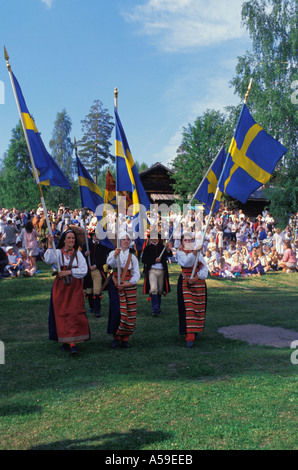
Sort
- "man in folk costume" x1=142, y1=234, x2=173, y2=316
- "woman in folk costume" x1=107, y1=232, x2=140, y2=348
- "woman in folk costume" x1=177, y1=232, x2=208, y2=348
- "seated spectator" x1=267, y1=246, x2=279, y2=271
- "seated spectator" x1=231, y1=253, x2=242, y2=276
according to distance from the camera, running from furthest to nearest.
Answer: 1. "seated spectator" x1=267, y1=246, x2=279, y2=271
2. "seated spectator" x1=231, y1=253, x2=242, y2=276
3. "man in folk costume" x1=142, y1=234, x2=173, y2=316
4. "woman in folk costume" x1=177, y1=232, x2=208, y2=348
5. "woman in folk costume" x1=107, y1=232, x2=140, y2=348

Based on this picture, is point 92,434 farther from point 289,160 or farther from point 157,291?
point 289,160

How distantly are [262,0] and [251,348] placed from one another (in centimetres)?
2786

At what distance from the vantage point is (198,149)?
38781mm

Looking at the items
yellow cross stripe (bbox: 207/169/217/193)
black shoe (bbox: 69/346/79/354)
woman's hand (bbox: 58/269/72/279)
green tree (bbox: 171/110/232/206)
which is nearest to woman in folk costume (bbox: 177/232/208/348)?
yellow cross stripe (bbox: 207/169/217/193)

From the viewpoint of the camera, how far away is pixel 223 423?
Result: 416cm

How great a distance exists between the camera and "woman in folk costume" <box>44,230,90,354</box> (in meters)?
6.36

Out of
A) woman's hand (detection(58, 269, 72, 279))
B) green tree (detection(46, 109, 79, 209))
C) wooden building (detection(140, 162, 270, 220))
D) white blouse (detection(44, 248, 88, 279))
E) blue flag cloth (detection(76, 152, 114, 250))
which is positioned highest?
→ green tree (detection(46, 109, 79, 209))

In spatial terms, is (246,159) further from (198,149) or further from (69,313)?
(198,149)

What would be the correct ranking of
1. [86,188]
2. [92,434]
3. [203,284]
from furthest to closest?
[86,188] < [203,284] < [92,434]

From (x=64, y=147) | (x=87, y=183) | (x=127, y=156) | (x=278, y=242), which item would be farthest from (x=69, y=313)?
(x=64, y=147)

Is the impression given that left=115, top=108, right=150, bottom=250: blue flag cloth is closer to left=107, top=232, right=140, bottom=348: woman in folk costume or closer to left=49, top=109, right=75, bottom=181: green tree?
left=107, top=232, right=140, bottom=348: woman in folk costume

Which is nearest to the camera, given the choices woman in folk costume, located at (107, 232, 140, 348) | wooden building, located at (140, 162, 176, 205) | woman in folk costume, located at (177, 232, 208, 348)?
woman in folk costume, located at (107, 232, 140, 348)

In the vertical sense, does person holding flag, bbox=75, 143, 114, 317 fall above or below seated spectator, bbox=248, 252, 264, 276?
above

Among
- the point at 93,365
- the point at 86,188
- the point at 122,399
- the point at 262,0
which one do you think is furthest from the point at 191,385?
the point at 262,0
